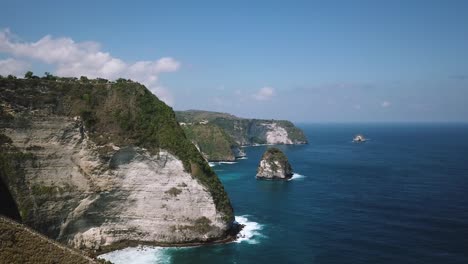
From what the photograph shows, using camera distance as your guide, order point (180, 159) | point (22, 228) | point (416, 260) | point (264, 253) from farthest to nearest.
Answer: point (180, 159) < point (264, 253) < point (416, 260) < point (22, 228)

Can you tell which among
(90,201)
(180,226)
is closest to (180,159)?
(180,226)

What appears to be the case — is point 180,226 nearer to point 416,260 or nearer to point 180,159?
point 180,159

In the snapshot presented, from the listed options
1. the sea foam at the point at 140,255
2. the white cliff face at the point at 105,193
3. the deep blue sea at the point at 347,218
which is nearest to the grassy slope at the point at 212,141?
the deep blue sea at the point at 347,218

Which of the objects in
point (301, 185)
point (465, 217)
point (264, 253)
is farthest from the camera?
point (301, 185)

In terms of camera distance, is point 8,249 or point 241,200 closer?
point 8,249

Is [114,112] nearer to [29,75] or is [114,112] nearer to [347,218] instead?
[29,75]

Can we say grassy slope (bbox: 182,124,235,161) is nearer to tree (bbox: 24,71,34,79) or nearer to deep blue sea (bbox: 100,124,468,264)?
deep blue sea (bbox: 100,124,468,264)

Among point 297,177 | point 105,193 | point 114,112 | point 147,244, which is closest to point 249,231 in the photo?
point 147,244

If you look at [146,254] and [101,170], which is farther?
[101,170]
